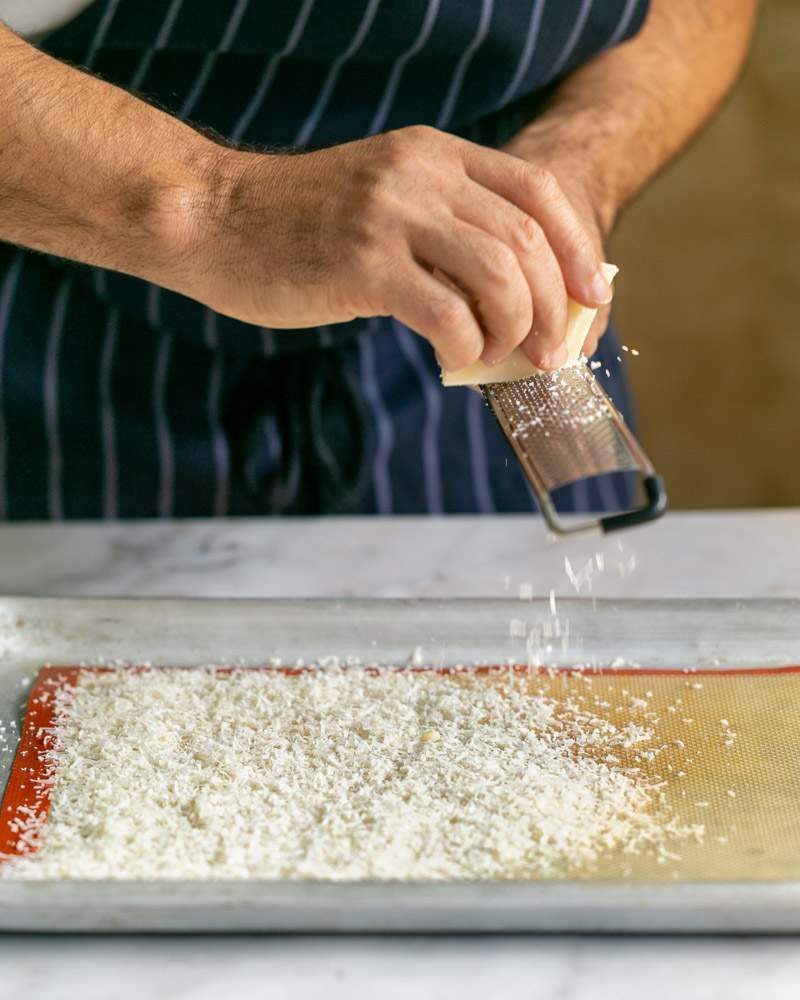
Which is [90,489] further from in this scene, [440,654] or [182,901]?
[182,901]

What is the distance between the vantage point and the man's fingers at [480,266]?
71cm

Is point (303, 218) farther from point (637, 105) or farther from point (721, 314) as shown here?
point (721, 314)

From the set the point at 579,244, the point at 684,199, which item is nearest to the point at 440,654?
the point at 579,244

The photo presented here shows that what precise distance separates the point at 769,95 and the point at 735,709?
2.08 m

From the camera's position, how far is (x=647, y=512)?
0.66 m

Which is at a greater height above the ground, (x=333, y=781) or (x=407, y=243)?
(x=407, y=243)

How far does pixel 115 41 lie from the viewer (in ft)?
3.27

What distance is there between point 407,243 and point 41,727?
377 millimetres

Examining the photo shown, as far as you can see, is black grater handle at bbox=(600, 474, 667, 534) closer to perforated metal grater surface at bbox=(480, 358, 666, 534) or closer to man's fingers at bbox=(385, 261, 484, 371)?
perforated metal grater surface at bbox=(480, 358, 666, 534)

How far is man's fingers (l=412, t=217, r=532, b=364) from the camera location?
0.71 m

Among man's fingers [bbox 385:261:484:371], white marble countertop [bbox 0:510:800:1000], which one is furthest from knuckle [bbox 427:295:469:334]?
white marble countertop [bbox 0:510:800:1000]

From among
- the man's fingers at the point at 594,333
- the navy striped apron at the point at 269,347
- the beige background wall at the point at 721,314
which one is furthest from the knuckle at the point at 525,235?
the beige background wall at the point at 721,314

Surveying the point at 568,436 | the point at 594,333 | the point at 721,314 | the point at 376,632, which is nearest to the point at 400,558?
the point at 376,632

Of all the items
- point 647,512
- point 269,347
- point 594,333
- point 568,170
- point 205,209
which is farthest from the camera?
point 269,347
